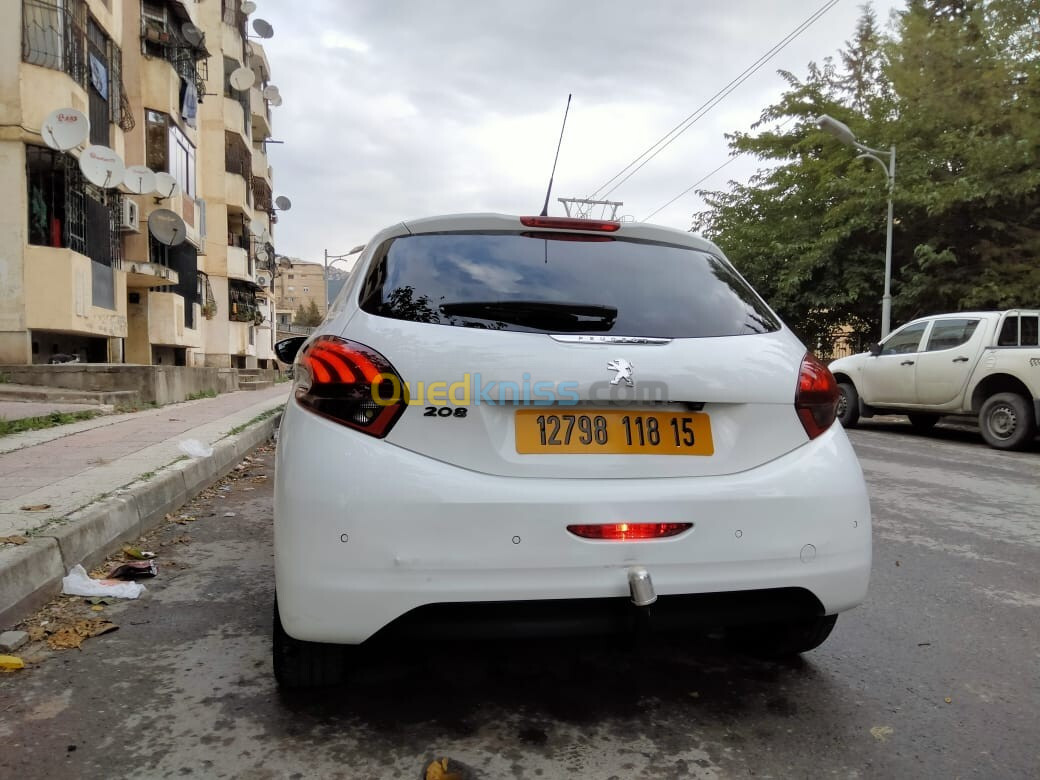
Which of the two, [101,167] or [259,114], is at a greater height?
[259,114]

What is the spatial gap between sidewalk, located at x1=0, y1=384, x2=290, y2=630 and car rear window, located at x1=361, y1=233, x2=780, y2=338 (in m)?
2.17

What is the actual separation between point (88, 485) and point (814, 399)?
180 inches

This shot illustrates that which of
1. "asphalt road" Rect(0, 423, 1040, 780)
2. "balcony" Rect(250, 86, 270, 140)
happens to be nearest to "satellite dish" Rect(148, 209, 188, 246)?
"asphalt road" Rect(0, 423, 1040, 780)

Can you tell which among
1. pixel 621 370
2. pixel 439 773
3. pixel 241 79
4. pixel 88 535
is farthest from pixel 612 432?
pixel 241 79

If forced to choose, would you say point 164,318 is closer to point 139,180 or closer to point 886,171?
point 139,180

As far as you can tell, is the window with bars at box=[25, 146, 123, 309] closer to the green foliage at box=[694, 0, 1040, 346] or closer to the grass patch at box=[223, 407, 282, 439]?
the grass patch at box=[223, 407, 282, 439]

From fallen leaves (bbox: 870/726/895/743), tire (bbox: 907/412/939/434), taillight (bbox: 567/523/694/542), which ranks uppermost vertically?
taillight (bbox: 567/523/694/542)

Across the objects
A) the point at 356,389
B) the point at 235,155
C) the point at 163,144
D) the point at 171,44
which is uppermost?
the point at 171,44

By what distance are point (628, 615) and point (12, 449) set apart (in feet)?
21.5

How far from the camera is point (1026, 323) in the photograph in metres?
9.62

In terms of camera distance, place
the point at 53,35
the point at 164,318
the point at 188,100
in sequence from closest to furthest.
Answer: the point at 53,35 → the point at 164,318 → the point at 188,100

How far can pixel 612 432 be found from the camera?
2176 millimetres

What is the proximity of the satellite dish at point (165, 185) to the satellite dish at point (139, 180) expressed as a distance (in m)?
0.22

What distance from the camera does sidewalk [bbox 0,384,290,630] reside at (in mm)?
3428
